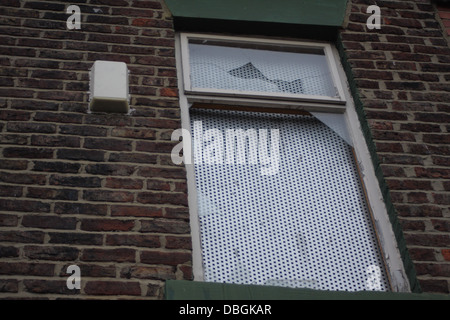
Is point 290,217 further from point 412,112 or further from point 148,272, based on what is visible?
point 412,112

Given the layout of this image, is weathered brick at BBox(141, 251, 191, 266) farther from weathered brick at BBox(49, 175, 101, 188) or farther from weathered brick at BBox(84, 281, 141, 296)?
weathered brick at BBox(49, 175, 101, 188)

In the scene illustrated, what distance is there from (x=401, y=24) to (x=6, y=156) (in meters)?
3.23

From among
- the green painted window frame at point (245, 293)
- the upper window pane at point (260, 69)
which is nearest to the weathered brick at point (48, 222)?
the green painted window frame at point (245, 293)

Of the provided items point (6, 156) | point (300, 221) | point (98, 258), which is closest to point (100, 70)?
point (6, 156)

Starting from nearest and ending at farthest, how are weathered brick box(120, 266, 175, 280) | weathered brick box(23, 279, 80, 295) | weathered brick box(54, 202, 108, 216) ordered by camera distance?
weathered brick box(23, 279, 80, 295) → weathered brick box(120, 266, 175, 280) → weathered brick box(54, 202, 108, 216)

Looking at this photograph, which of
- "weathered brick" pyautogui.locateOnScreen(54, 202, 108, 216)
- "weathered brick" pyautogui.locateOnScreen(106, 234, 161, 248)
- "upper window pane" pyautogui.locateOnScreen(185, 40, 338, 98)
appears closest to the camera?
"weathered brick" pyautogui.locateOnScreen(106, 234, 161, 248)

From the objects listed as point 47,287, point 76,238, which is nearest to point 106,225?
point 76,238

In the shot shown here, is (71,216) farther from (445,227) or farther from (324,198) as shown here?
(445,227)

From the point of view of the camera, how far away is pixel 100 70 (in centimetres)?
438

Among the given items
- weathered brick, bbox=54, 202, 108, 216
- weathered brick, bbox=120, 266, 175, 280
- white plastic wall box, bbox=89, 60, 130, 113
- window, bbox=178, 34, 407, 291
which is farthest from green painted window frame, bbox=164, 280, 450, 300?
white plastic wall box, bbox=89, 60, 130, 113

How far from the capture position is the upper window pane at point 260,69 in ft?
15.7

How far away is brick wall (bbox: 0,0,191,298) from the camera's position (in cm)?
358

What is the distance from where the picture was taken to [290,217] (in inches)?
161

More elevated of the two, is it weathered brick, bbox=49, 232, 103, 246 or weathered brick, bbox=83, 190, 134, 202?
weathered brick, bbox=83, 190, 134, 202
